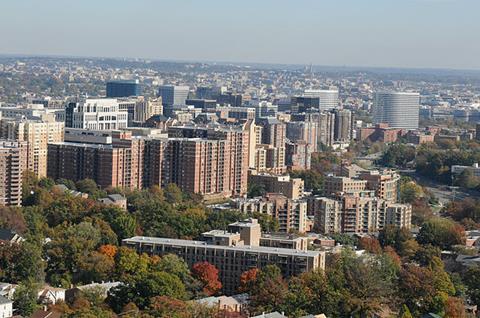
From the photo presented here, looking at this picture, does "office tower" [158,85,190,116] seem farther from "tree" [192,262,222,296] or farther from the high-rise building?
"tree" [192,262,222,296]

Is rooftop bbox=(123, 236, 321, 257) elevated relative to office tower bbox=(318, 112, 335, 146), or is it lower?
elevated

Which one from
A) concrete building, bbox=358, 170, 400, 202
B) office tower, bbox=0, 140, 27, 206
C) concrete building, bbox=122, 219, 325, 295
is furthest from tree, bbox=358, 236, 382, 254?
office tower, bbox=0, 140, 27, 206

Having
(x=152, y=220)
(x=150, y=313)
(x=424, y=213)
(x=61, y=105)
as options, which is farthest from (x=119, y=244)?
(x=61, y=105)

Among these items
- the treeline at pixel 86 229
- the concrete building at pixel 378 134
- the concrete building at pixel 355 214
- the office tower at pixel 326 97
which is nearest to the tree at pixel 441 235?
the concrete building at pixel 355 214

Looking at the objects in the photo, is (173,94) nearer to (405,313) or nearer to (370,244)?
(370,244)

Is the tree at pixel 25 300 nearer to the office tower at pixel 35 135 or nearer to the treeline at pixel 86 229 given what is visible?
the treeline at pixel 86 229

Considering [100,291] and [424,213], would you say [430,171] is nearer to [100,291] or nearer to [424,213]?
[424,213]
